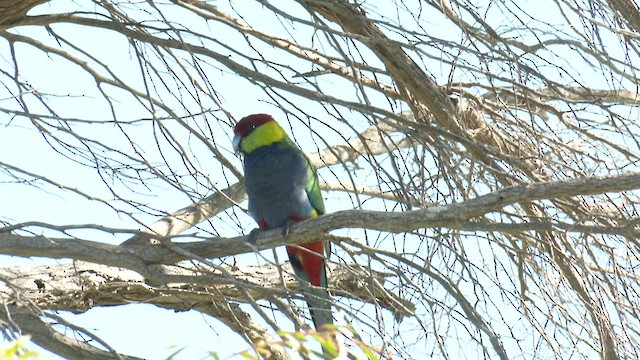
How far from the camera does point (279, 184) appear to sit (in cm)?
486

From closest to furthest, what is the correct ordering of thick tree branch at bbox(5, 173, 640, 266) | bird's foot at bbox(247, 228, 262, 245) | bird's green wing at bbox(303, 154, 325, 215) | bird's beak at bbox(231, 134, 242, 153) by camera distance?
thick tree branch at bbox(5, 173, 640, 266) < bird's foot at bbox(247, 228, 262, 245) < bird's beak at bbox(231, 134, 242, 153) < bird's green wing at bbox(303, 154, 325, 215)

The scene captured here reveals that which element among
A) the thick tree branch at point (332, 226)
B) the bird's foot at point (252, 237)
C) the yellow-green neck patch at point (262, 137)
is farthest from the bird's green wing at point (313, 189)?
the thick tree branch at point (332, 226)

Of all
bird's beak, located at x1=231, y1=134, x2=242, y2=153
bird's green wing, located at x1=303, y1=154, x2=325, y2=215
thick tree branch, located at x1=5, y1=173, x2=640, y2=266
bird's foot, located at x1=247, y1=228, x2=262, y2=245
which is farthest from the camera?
bird's green wing, located at x1=303, y1=154, x2=325, y2=215

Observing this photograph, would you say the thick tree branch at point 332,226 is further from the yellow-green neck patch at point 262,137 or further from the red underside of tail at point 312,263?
the yellow-green neck patch at point 262,137

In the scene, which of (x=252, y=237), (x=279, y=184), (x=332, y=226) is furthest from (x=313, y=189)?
(x=332, y=226)

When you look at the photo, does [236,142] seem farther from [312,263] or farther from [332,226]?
[332,226]

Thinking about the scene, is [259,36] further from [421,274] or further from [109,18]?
[421,274]

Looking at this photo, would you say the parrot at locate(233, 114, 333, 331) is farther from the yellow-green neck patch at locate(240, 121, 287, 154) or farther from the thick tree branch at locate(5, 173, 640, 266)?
the thick tree branch at locate(5, 173, 640, 266)

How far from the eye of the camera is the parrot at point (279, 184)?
477 cm

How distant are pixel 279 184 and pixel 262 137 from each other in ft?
1.01

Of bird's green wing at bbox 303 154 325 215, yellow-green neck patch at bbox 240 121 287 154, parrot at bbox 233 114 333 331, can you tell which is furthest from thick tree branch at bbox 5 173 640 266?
yellow-green neck patch at bbox 240 121 287 154

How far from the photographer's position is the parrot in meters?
4.77

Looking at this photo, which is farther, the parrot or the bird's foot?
the parrot

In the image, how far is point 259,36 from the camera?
12.7ft
